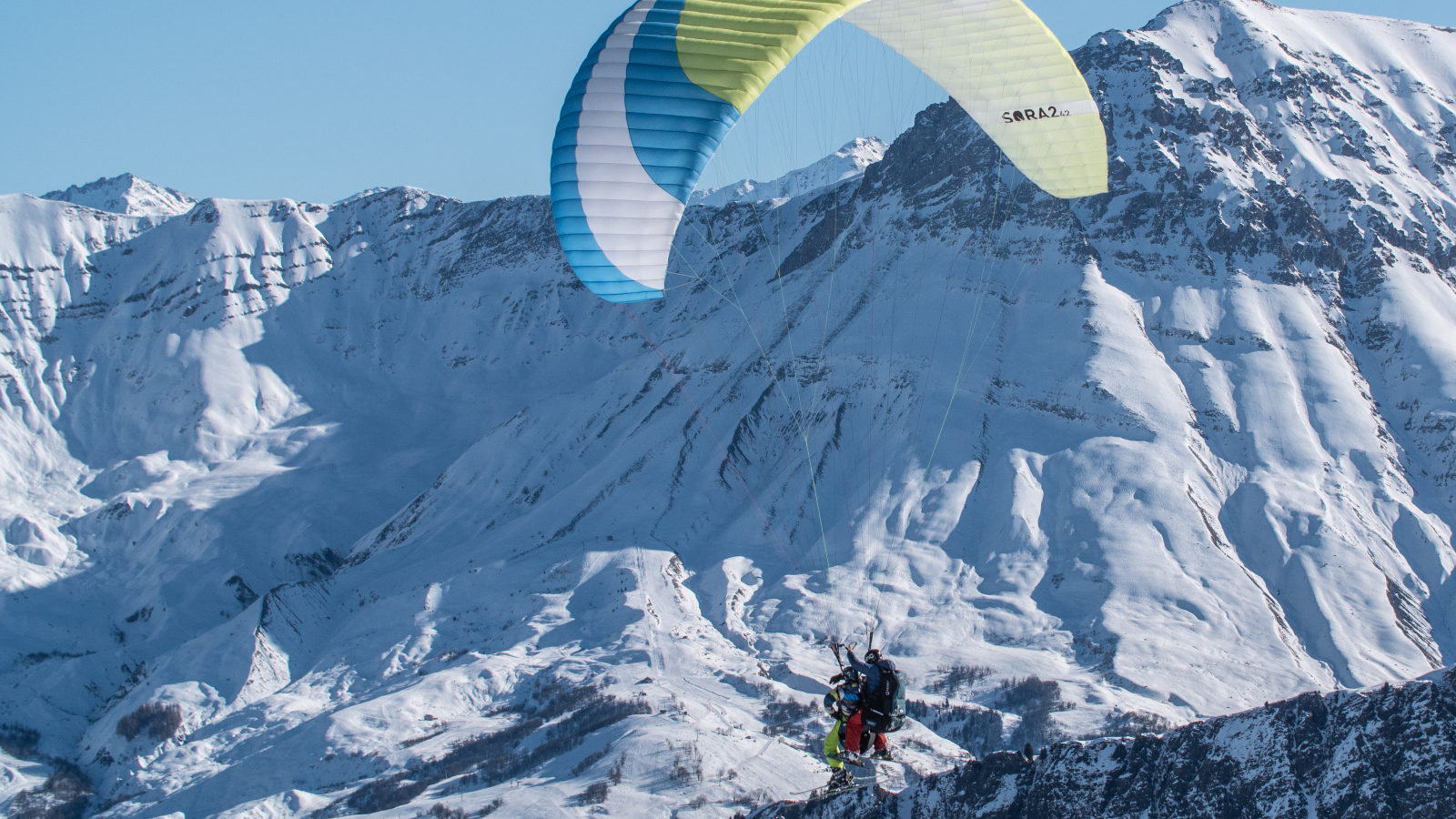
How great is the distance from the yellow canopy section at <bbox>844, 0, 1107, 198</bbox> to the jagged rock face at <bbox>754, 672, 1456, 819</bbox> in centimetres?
2530

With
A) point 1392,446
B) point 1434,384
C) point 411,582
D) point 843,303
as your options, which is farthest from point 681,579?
point 1434,384

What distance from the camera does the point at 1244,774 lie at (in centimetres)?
4694

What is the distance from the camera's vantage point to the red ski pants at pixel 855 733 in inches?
923

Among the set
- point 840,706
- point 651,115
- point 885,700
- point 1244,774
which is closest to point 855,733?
→ point 840,706

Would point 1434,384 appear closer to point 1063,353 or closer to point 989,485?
point 1063,353

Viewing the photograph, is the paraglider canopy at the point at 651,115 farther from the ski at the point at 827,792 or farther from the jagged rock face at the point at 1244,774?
the jagged rock face at the point at 1244,774

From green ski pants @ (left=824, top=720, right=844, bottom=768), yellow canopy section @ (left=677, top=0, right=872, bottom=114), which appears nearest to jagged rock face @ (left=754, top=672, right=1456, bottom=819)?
green ski pants @ (left=824, top=720, right=844, bottom=768)

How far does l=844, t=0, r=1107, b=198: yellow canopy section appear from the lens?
3019cm

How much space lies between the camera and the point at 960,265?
105 meters

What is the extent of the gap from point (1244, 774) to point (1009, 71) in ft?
93.4

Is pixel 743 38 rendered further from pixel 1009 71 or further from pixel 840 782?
pixel 840 782

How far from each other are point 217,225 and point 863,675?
15378cm

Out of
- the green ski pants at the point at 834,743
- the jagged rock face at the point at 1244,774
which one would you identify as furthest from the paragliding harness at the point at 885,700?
the jagged rock face at the point at 1244,774

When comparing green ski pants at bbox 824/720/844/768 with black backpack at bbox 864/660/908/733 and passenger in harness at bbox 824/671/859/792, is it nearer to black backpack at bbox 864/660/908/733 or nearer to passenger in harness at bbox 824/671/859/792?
passenger in harness at bbox 824/671/859/792
